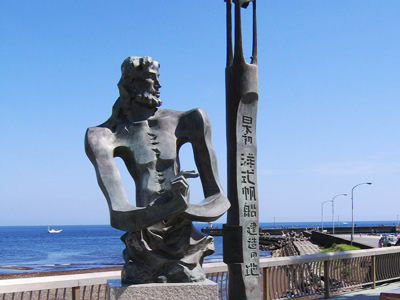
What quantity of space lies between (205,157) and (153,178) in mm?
506

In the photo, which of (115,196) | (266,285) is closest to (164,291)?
(115,196)

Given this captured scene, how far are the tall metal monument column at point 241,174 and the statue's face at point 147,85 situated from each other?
4.34m

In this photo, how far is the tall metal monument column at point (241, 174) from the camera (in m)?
8.57

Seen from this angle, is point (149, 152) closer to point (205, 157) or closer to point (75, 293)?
point (205, 157)

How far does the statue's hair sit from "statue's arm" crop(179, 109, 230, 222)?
54 cm

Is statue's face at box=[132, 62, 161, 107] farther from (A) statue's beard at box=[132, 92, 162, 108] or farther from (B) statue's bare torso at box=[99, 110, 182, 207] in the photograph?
Answer: (B) statue's bare torso at box=[99, 110, 182, 207]

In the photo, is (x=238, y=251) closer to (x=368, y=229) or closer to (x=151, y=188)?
(x=151, y=188)

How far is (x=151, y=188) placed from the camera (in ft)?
14.4

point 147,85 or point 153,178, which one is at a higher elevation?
point 147,85

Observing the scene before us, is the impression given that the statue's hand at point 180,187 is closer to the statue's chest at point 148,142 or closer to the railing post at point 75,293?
the statue's chest at point 148,142

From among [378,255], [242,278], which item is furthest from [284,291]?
[378,255]

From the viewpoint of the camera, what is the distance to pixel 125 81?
15.1 feet

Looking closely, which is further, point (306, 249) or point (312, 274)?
point (306, 249)

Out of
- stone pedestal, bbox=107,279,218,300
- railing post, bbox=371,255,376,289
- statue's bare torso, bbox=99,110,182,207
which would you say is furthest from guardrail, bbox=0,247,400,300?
statue's bare torso, bbox=99,110,182,207
